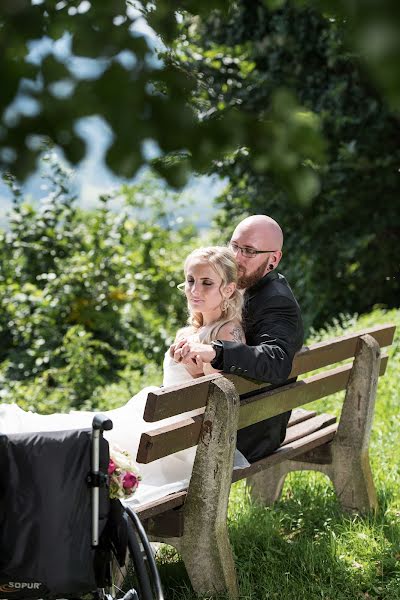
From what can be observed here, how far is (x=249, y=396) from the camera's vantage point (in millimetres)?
3705

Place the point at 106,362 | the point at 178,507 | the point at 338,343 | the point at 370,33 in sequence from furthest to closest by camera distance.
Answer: the point at 106,362 < the point at 338,343 < the point at 178,507 < the point at 370,33

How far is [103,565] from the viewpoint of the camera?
2580mm

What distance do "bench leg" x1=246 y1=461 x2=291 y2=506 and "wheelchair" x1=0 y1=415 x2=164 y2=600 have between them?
189cm

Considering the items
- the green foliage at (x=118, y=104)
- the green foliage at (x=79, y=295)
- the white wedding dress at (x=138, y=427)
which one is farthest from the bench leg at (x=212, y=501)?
the green foliage at (x=79, y=295)

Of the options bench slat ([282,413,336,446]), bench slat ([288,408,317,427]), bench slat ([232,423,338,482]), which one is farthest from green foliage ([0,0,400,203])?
bench slat ([288,408,317,427])

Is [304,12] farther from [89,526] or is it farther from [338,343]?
[89,526]

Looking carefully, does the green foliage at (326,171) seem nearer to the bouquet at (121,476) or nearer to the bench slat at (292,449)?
the bench slat at (292,449)

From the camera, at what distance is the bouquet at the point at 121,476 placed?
9.20 ft

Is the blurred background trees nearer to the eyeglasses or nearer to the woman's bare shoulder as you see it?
the eyeglasses

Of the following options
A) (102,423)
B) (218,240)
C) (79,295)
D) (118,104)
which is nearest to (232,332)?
(102,423)

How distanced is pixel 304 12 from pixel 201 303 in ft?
19.8

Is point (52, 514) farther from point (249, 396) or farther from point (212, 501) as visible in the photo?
point (249, 396)

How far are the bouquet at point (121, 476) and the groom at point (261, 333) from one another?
0.59 metres

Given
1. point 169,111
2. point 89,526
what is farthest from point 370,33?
point 89,526
